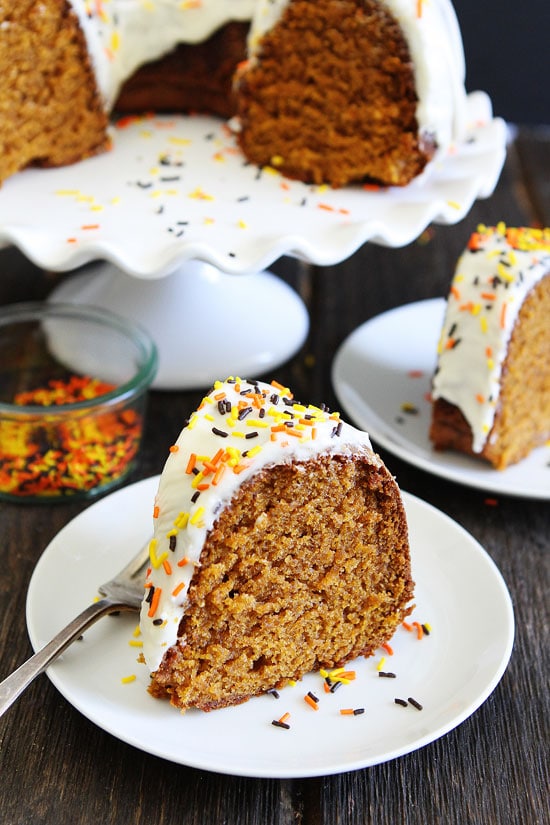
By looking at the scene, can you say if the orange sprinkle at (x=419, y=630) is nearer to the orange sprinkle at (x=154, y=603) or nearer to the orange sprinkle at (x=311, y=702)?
the orange sprinkle at (x=311, y=702)

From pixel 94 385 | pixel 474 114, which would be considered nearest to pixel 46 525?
pixel 94 385

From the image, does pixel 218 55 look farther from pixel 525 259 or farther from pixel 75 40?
pixel 525 259

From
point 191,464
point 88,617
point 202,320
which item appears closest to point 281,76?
point 202,320

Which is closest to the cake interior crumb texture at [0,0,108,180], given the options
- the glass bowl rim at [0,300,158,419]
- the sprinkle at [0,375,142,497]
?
the glass bowl rim at [0,300,158,419]

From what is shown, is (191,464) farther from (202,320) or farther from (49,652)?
(202,320)

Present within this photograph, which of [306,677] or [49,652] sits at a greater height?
[49,652]

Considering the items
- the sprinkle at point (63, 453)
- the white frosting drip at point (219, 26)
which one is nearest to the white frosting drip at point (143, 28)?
the white frosting drip at point (219, 26)

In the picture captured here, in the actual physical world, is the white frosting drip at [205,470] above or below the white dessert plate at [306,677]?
above
